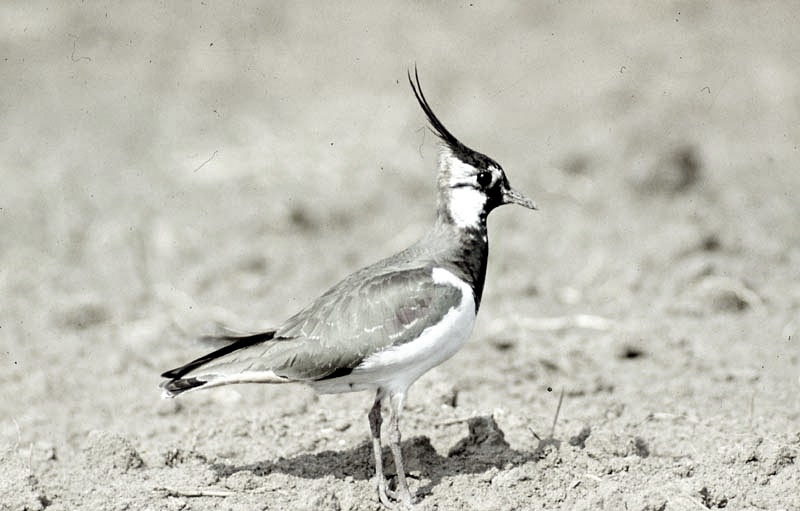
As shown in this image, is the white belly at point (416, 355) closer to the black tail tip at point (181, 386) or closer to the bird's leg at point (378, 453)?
the bird's leg at point (378, 453)

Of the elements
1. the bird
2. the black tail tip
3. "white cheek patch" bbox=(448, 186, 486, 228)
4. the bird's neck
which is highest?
"white cheek patch" bbox=(448, 186, 486, 228)

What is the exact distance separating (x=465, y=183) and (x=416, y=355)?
1024 millimetres

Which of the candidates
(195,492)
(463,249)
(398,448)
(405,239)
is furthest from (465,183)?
(405,239)

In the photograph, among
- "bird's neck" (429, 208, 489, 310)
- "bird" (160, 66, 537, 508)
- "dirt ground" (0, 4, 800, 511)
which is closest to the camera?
"bird" (160, 66, 537, 508)

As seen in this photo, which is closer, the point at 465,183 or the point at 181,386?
the point at 181,386

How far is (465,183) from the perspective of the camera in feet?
19.8

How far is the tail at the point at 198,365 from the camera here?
5676 mm

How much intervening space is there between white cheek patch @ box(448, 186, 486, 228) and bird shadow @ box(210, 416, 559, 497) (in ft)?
3.51

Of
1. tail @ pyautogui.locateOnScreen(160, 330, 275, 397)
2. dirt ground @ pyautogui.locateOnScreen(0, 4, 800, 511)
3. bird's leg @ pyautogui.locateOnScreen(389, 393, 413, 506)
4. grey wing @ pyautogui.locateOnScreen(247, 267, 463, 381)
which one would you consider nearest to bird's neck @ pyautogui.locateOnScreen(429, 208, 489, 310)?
grey wing @ pyautogui.locateOnScreen(247, 267, 463, 381)

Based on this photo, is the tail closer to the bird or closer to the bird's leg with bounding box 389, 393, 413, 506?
the bird

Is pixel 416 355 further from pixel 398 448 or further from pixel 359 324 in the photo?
pixel 398 448

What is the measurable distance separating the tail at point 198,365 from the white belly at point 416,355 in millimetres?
401

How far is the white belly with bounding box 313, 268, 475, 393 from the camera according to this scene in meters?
5.54

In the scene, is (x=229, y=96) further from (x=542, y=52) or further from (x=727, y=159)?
(x=727, y=159)
